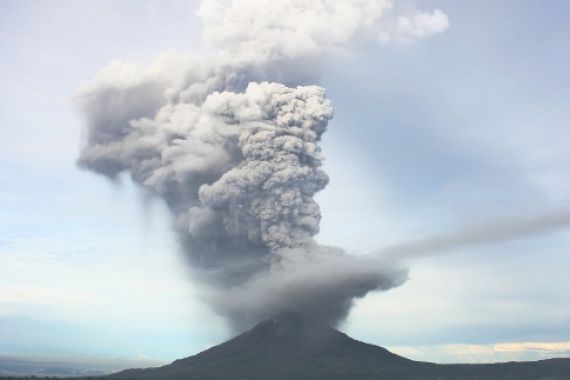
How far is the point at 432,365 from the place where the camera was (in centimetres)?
14875

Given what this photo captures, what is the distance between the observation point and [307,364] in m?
127

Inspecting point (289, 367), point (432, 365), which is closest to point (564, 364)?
point (432, 365)

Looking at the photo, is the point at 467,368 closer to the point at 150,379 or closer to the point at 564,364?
the point at 564,364

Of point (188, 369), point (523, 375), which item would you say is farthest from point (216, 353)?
point (523, 375)

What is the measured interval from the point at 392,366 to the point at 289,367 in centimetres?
2456

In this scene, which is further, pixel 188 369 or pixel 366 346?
pixel 366 346

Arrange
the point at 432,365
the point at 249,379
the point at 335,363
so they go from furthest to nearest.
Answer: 1. the point at 432,365
2. the point at 335,363
3. the point at 249,379

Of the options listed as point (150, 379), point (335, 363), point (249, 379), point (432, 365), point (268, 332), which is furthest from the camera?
point (432, 365)

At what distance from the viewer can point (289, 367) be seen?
124 m

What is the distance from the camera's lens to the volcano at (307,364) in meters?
123

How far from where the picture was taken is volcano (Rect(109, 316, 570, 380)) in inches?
4828

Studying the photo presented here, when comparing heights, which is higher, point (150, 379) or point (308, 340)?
point (308, 340)

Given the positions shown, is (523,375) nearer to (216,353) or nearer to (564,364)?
(564,364)

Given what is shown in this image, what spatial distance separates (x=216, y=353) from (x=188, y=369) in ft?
33.1
